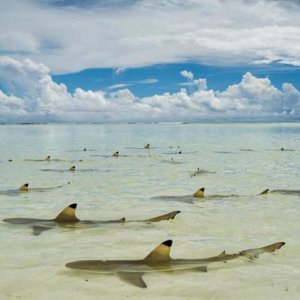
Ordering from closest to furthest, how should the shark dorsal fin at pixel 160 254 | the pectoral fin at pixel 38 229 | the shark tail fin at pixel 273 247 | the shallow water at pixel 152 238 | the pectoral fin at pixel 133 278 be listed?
the pectoral fin at pixel 133 278 → the shallow water at pixel 152 238 → the shark dorsal fin at pixel 160 254 → the shark tail fin at pixel 273 247 → the pectoral fin at pixel 38 229

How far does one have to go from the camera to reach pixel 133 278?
27.0 ft

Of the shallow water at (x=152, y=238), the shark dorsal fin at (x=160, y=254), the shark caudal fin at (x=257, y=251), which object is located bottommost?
the shallow water at (x=152, y=238)

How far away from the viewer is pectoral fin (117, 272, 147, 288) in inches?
317

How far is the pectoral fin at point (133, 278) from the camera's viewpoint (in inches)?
317

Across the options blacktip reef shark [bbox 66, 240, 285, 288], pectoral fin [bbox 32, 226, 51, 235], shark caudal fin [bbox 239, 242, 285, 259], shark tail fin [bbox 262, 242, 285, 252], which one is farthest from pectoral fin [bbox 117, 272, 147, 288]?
pectoral fin [bbox 32, 226, 51, 235]

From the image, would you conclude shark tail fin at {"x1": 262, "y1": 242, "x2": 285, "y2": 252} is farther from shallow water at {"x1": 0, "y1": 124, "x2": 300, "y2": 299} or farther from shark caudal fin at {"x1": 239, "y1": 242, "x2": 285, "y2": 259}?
shallow water at {"x1": 0, "y1": 124, "x2": 300, "y2": 299}

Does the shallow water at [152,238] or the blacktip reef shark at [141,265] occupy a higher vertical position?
the blacktip reef shark at [141,265]

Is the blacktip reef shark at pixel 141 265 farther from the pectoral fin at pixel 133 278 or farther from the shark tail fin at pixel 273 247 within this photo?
the shark tail fin at pixel 273 247

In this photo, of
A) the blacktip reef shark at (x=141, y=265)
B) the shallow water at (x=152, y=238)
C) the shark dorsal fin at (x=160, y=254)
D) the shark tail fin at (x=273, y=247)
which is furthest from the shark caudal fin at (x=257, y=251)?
the shark dorsal fin at (x=160, y=254)

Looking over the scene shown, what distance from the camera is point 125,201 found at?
1830 cm

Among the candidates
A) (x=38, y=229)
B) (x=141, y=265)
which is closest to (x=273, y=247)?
(x=141, y=265)

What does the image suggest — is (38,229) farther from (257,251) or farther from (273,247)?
(273,247)

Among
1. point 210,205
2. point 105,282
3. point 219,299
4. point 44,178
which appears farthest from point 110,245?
point 44,178

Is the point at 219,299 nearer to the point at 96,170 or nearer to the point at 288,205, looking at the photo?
the point at 288,205
